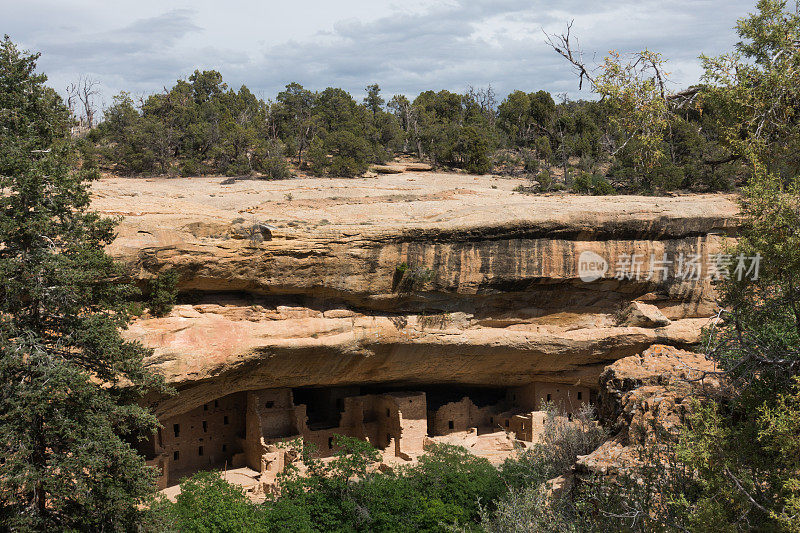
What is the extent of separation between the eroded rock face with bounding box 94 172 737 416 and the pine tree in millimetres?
2292

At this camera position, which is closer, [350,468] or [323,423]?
[350,468]

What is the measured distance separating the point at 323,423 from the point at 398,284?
5.62 m

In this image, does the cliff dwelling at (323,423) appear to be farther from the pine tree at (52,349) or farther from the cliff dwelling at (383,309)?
the pine tree at (52,349)

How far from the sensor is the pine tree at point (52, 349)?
942 centimetres

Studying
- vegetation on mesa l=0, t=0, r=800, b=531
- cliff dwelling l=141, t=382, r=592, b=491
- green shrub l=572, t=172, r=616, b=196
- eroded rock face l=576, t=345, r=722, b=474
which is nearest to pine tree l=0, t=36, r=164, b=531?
vegetation on mesa l=0, t=0, r=800, b=531

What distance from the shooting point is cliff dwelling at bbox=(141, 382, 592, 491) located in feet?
53.8

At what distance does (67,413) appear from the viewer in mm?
9953

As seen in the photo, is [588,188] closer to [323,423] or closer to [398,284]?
[398,284]

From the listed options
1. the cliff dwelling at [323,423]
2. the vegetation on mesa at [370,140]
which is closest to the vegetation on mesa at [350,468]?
the cliff dwelling at [323,423]

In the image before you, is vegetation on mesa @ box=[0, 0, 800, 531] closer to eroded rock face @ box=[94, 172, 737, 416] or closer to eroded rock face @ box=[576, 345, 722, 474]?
eroded rock face @ box=[576, 345, 722, 474]

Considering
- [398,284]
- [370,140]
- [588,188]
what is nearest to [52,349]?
[398,284]

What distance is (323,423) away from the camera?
18922 mm

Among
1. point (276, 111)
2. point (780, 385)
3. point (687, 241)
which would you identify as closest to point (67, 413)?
point (780, 385)

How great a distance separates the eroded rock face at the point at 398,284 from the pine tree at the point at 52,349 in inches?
90.2
